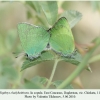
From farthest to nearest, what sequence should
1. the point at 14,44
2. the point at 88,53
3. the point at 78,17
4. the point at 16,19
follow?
the point at 16,19 → the point at 14,44 → the point at 78,17 → the point at 88,53

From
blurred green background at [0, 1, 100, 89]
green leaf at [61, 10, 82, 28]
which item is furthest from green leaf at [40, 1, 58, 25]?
blurred green background at [0, 1, 100, 89]

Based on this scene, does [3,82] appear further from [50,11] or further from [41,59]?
[50,11]

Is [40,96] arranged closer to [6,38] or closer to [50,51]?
[50,51]

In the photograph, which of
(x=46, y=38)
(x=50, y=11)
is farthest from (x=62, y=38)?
(x=50, y=11)

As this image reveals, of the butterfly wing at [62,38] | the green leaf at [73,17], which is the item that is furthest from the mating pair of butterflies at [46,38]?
the green leaf at [73,17]

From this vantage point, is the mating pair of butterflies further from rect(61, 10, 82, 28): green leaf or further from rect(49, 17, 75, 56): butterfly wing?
rect(61, 10, 82, 28): green leaf

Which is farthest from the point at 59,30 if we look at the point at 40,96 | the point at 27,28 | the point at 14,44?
the point at 14,44
